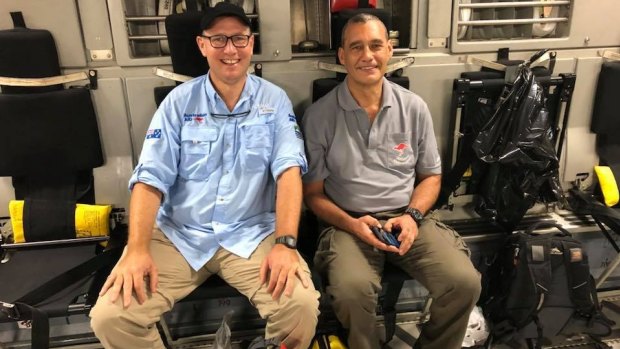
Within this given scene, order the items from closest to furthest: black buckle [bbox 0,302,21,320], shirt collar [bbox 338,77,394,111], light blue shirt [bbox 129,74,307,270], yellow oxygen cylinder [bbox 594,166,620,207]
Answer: black buckle [bbox 0,302,21,320] → light blue shirt [bbox 129,74,307,270] → shirt collar [bbox 338,77,394,111] → yellow oxygen cylinder [bbox 594,166,620,207]

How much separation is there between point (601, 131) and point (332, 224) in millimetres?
1611

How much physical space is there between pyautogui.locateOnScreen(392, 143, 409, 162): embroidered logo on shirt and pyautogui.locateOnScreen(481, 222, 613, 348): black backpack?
27.7 inches

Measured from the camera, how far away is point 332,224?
209 centimetres

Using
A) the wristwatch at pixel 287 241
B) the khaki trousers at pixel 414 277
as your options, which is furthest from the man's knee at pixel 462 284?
the wristwatch at pixel 287 241

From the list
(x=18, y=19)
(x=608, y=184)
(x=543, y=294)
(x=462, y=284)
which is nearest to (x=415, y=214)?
(x=462, y=284)

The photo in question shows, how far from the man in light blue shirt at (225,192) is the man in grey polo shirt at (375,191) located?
169 mm

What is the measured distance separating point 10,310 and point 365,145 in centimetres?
155

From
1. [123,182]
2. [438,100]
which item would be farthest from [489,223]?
[123,182]

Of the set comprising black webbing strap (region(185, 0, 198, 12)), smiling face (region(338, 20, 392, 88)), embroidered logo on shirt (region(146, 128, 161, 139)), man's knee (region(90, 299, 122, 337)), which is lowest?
man's knee (region(90, 299, 122, 337))

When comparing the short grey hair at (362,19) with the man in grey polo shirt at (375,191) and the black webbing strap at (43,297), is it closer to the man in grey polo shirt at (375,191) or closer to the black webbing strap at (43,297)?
the man in grey polo shirt at (375,191)

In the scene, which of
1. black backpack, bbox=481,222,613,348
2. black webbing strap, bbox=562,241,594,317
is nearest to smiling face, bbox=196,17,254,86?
black backpack, bbox=481,222,613,348

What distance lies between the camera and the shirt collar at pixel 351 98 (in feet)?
6.70

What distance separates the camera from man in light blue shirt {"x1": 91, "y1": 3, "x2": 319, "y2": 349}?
5.78 feet

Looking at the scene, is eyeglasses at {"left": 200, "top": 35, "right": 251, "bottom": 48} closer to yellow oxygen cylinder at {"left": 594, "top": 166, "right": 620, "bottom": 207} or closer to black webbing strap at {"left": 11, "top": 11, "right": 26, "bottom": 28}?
black webbing strap at {"left": 11, "top": 11, "right": 26, "bottom": 28}
